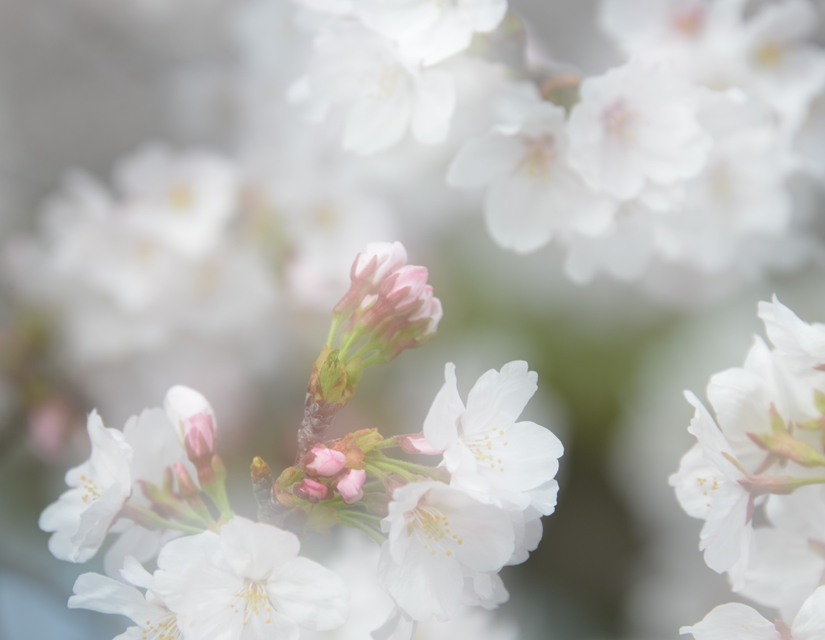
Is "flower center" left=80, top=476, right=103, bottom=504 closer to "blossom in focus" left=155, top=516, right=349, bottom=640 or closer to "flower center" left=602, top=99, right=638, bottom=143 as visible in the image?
"blossom in focus" left=155, top=516, right=349, bottom=640

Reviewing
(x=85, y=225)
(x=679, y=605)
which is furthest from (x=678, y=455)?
(x=85, y=225)

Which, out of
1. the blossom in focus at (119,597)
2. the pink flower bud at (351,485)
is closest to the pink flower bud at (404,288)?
the pink flower bud at (351,485)

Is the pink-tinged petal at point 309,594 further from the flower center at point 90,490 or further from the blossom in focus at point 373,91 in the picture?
the blossom in focus at point 373,91

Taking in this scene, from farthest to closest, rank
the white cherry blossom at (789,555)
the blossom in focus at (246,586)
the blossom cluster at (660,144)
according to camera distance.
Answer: the blossom cluster at (660,144)
the white cherry blossom at (789,555)
the blossom in focus at (246,586)

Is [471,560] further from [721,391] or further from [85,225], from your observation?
[85,225]

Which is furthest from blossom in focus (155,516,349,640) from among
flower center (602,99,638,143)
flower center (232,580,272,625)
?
flower center (602,99,638,143)

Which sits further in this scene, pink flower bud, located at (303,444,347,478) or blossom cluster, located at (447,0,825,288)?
blossom cluster, located at (447,0,825,288)

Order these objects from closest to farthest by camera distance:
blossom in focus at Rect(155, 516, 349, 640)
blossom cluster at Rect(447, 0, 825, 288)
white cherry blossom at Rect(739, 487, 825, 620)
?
1. blossom in focus at Rect(155, 516, 349, 640)
2. white cherry blossom at Rect(739, 487, 825, 620)
3. blossom cluster at Rect(447, 0, 825, 288)
